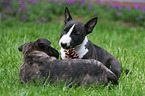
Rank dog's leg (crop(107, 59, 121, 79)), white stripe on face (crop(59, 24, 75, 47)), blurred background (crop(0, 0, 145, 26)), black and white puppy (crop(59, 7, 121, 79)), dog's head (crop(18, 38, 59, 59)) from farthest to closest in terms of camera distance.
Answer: blurred background (crop(0, 0, 145, 26)) → dog's leg (crop(107, 59, 121, 79)) → black and white puppy (crop(59, 7, 121, 79)) → white stripe on face (crop(59, 24, 75, 47)) → dog's head (crop(18, 38, 59, 59))

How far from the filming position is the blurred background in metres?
9.88

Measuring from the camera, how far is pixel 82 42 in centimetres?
415

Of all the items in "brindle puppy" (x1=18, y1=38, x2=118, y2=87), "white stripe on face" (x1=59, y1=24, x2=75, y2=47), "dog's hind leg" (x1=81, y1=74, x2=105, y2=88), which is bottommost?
"dog's hind leg" (x1=81, y1=74, x2=105, y2=88)

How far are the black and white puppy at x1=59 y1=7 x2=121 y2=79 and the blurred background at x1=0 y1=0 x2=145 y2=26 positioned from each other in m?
5.28

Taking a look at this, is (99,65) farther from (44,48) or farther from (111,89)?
(44,48)

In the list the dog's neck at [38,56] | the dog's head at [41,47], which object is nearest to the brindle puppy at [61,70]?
the dog's neck at [38,56]

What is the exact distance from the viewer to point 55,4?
10648 mm

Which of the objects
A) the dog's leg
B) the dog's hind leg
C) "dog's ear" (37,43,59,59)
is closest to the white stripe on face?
"dog's ear" (37,43,59,59)

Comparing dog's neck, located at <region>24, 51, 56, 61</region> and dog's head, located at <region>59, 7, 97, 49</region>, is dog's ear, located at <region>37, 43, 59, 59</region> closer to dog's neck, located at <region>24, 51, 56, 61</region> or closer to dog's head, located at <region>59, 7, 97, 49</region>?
dog's neck, located at <region>24, 51, 56, 61</region>

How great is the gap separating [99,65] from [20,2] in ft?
25.3

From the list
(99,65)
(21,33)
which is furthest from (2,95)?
(21,33)

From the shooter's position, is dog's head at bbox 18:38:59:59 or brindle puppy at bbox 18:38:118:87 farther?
dog's head at bbox 18:38:59:59

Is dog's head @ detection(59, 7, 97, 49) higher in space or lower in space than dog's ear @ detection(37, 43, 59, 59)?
higher

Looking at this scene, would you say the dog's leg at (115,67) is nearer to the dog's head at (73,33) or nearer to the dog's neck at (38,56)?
the dog's head at (73,33)
